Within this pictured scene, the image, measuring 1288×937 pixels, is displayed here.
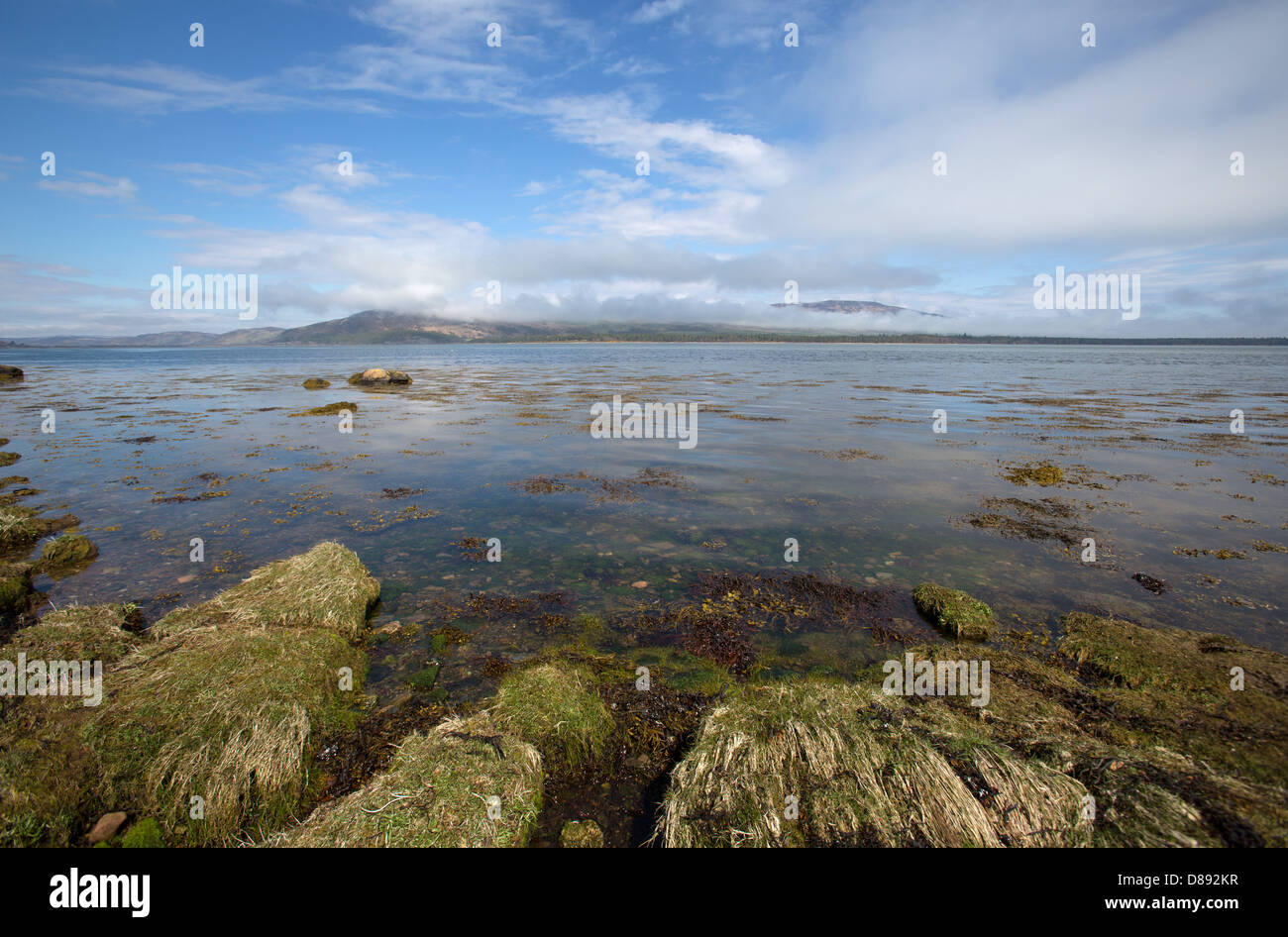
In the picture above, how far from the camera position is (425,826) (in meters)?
5.04

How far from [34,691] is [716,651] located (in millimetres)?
9304

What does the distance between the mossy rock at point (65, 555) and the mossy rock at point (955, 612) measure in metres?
17.9

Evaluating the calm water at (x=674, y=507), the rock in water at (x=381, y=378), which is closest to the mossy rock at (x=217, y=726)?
the calm water at (x=674, y=507)

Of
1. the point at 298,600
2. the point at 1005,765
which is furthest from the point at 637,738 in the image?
the point at 298,600

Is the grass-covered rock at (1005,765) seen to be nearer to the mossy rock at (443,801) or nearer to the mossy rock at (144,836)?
the mossy rock at (443,801)

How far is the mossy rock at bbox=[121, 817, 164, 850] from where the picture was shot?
505cm

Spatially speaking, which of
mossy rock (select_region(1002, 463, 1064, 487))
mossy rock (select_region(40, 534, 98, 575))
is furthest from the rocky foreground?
mossy rock (select_region(1002, 463, 1064, 487))

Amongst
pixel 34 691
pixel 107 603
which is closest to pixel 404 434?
pixel 107 603

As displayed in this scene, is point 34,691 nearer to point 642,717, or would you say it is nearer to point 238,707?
point 238,707

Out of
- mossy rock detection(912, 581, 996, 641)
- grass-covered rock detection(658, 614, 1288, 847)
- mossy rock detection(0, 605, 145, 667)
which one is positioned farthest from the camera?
mossy rock detection(912, 581, 996, 641)

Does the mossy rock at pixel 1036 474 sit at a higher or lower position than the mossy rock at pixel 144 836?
higher

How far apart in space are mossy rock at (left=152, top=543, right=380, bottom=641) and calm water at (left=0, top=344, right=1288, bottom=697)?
710 mm

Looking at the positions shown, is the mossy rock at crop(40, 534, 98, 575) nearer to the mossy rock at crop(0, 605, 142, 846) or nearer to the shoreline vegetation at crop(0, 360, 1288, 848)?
the shoreline vegetation at crop(0, 360, 1288, 848)

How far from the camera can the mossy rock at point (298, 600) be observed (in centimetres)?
877
